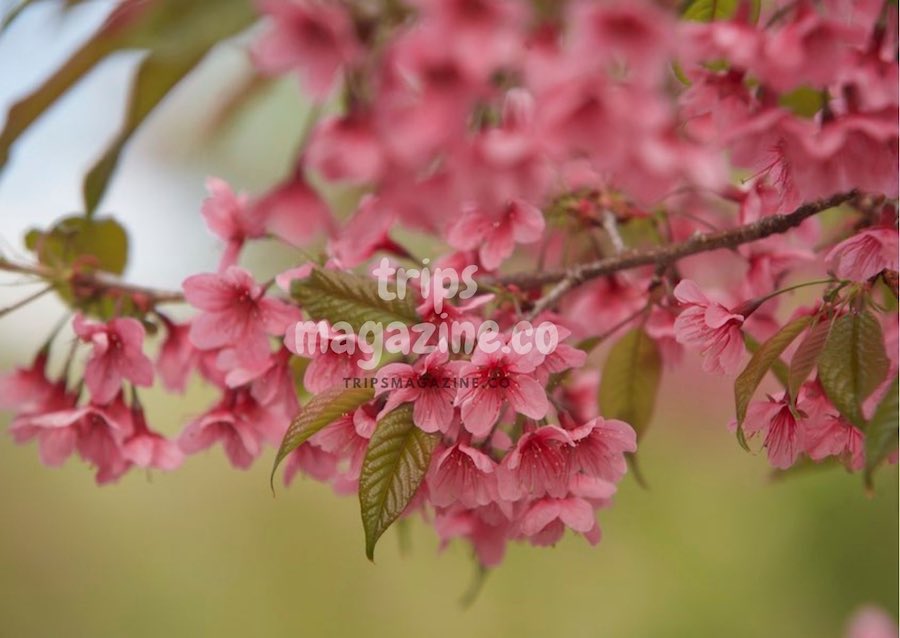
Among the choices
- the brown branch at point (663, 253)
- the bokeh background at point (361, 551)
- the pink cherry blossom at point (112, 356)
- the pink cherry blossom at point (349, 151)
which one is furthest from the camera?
the bokeh background at point (361, 551)

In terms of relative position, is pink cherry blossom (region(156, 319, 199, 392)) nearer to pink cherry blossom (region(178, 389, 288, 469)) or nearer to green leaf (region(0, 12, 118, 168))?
pink cherry blossom (region(178, 389, 288, 469))

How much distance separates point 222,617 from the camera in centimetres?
250

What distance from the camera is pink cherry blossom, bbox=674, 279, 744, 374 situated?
65cm

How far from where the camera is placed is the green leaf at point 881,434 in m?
0.48

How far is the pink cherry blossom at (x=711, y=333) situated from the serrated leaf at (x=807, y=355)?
67mm

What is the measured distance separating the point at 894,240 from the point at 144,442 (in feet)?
1.98

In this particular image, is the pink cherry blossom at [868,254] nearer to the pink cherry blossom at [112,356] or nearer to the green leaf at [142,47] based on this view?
the green leaf at [142,47]

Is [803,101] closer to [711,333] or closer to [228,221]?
[711,333]

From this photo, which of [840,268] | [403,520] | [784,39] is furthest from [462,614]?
[784,39]

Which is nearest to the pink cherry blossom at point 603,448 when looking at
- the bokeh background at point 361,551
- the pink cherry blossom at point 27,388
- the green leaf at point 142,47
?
the green leaf at point 142,47

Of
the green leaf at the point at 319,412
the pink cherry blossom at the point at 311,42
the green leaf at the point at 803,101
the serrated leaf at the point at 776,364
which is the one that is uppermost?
the pink cherry blossom at the point at 311,42

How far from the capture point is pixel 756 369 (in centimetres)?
59

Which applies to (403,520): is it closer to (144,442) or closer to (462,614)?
(144,442)

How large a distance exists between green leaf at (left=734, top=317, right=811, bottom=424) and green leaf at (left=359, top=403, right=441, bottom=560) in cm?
19
